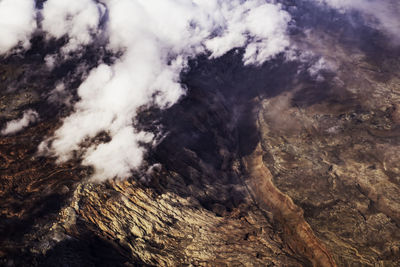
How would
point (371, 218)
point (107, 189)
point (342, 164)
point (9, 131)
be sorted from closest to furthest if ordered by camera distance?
point (9, 131)
point (107, 189)
point (371, 218)
point (342, 164)

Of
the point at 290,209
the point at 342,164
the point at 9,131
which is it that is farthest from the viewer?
the point at 342,164

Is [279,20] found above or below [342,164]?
above

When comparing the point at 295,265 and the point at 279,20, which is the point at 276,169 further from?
the point at 279,20

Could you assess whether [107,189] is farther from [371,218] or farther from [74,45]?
[371,218]

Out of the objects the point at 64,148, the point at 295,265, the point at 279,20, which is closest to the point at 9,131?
the point at 64,148

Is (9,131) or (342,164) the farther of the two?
(342,164)

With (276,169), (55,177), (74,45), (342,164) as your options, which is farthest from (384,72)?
(55,177)

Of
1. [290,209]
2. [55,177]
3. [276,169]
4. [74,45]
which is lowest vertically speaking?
[290,209]
